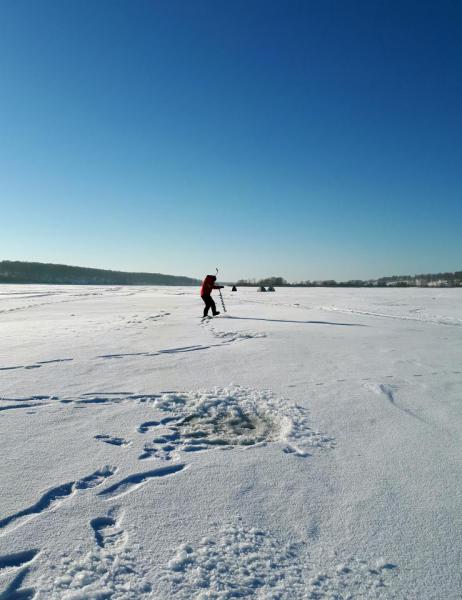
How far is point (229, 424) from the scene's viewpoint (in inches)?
142

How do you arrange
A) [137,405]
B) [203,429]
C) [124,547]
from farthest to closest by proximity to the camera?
[137,405] < [203,429] < [124,547]

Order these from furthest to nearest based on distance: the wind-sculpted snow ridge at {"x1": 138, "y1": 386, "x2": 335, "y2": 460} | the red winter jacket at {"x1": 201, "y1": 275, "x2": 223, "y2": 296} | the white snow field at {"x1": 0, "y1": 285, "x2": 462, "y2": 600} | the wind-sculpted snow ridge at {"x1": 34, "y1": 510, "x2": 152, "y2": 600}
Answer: the red winter jacket at {"x1": 201, "y1": 275, "x2": 223, "y2": 296}
the wind-sculpted snow ridge at {"x1": 138, "y1": 386, "x2": 335, "y2": 460}
the white snow field at {"x1": 0, "y1": 285, "x2": 462, "y2": 600}
the wind-sculpted snow ridge at {"x1": 34, "y1": 510, "x2": 152, "y2": 600}

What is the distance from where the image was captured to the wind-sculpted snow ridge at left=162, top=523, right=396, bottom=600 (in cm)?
164

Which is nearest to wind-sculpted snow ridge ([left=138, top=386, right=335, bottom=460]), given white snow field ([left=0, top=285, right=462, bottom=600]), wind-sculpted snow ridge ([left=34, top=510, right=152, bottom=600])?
white snow field ([left=0, top=285, right=462, bottom=600])

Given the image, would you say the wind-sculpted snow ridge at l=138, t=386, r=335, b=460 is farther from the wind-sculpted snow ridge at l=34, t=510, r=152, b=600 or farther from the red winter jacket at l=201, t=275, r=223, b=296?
the red winter jacket at l=201, t=275, r=223, b=296

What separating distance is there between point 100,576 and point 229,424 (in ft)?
6.57

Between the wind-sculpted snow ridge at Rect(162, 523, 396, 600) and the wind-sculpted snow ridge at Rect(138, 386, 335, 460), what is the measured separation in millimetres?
1087

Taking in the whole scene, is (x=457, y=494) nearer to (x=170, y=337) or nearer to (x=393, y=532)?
(x=393, y=532)

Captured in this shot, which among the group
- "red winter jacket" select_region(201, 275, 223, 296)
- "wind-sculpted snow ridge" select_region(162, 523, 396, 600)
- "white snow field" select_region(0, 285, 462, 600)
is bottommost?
"wind-sculpted snow ridge" select_region(162, 523, 396, 600)

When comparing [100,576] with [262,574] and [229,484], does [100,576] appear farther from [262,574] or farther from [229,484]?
[229,484]

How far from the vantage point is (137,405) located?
158 inches

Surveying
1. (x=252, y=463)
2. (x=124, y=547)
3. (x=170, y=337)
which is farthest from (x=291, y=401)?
(x=170, y=337)

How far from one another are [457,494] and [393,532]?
0.70m

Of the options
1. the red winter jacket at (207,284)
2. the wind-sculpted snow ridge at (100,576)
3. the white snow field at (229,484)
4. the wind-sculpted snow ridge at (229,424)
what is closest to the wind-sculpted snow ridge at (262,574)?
the white snow field at (229,484)
